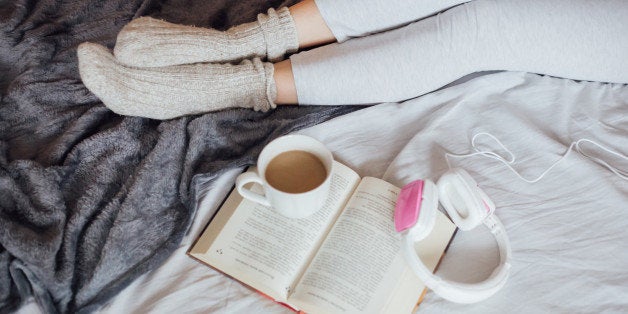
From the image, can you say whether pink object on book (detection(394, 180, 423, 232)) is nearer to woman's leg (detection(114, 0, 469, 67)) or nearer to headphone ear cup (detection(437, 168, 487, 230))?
headphone ear cup (detection(437, 168, 487, 230))

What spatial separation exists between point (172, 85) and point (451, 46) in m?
0.41

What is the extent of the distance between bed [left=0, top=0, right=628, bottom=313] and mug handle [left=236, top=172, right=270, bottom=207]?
0.09 metres

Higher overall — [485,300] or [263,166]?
[263,166]

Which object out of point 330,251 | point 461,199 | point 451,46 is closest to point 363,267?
point 330,251

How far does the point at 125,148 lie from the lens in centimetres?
70

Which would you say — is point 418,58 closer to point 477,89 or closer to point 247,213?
point 477,89

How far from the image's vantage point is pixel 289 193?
56 centimetres

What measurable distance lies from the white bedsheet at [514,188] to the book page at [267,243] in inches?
1.0

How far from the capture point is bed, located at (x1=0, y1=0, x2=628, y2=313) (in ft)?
1.93

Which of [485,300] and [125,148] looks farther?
[125,148]

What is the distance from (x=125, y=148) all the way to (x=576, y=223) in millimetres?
616

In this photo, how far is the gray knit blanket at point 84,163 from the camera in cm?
59

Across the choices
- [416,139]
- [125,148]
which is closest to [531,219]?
[416,139]

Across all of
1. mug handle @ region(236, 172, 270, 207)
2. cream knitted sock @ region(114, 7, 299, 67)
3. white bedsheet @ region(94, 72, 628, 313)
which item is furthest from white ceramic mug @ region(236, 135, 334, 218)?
cream knitted sock @ region(114, 7, 299, 67)
